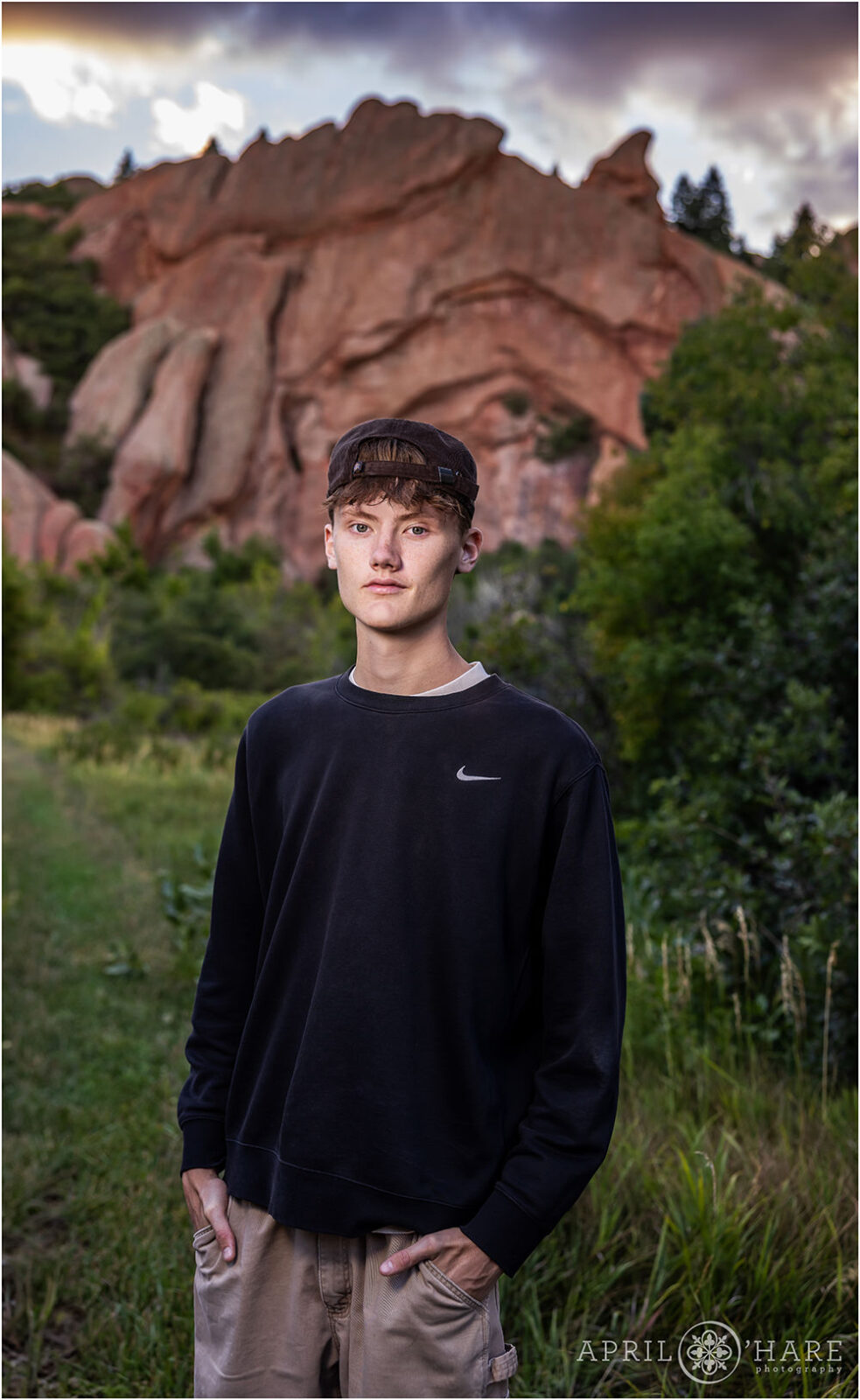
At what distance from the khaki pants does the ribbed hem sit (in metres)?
0.05

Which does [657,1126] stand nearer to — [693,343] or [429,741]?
[429,741]

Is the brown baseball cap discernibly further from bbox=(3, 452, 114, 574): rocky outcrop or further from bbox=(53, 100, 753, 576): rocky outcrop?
bbox=(53, 100, 753, 576): rocky outcrop

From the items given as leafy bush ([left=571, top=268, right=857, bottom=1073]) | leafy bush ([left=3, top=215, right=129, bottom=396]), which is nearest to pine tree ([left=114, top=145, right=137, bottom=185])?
leafy bush ([left=3, top=215, right=129, bottom=396])

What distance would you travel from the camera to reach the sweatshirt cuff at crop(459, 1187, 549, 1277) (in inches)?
52.5

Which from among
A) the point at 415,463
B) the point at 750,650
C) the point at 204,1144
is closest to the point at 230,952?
the point at 204,1144

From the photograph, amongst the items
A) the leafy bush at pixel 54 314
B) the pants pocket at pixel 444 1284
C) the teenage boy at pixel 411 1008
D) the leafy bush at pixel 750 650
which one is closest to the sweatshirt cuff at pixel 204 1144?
the teenage boy at pixel 411 1008

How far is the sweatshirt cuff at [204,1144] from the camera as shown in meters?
1.59

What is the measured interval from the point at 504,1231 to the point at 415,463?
42.4 inches

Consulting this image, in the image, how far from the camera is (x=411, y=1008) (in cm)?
141

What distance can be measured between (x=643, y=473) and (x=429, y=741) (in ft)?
28.7

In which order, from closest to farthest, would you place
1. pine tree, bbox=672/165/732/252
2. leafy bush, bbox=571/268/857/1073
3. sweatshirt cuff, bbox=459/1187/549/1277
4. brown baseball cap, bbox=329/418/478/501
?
sweatshirt cuff, bbox=459/1187/549/1277, brown baseball cap, bbox=329/418/478/501, leafy bush, bbox=571/268/857/1073, pine tree, bbox=672/165/732/252


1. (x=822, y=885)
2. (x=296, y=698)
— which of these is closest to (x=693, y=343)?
(x=822, y=885)

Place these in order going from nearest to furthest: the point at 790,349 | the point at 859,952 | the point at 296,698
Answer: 1. the point at 296,698
2. the point at 859,952
3. the point at 790,349

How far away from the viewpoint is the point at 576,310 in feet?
121
